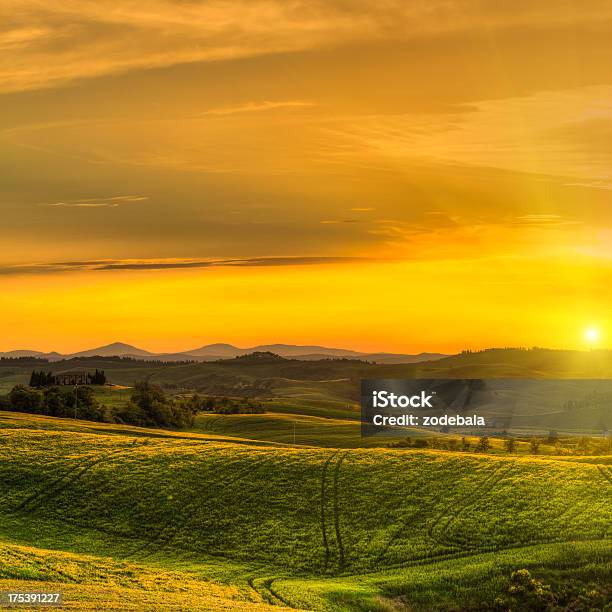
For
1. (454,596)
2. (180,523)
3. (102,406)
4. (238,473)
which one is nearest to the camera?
(454,596)

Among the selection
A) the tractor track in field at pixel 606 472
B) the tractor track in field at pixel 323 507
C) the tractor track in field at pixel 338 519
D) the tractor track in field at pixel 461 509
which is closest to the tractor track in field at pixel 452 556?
the tractor track in field at pixel 461 509

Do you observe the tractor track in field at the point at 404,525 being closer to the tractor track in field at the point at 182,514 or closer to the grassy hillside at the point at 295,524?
the grassy hillside at the point at 295,524

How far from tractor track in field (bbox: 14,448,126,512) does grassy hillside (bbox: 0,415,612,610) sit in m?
0.23

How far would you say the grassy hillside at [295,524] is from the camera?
189 ft

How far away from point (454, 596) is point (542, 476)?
28776 mm

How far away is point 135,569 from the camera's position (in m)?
59.8

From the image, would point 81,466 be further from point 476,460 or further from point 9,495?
point 476,460

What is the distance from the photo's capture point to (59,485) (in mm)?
84688

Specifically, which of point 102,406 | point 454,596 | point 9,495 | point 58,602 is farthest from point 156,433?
point 58,602

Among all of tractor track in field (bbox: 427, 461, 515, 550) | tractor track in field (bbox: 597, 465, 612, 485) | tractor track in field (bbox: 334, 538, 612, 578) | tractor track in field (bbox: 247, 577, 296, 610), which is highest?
tractor track in field (bbox: 597, 465, 612, 485)

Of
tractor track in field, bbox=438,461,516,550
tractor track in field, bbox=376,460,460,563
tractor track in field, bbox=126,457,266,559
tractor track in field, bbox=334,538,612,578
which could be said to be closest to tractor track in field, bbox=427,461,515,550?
tractor track in field, bbox=438,461,516,550

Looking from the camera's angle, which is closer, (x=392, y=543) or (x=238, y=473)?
(x=392, y=543)

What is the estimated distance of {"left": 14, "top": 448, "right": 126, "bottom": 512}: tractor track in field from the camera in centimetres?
7969

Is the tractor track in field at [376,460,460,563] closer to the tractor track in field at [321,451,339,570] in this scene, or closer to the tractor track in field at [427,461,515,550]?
the tractor track in field at [427,461,515,550]
